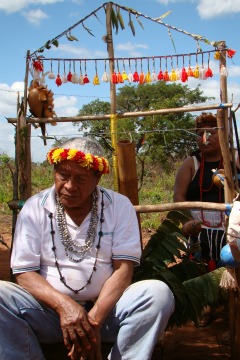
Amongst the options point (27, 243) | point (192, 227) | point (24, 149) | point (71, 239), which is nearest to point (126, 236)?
point (71, 239)

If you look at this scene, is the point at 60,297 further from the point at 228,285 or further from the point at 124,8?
the point at 124,8

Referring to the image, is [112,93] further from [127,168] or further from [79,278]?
[79,278]

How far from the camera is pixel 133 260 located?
8.61 ft

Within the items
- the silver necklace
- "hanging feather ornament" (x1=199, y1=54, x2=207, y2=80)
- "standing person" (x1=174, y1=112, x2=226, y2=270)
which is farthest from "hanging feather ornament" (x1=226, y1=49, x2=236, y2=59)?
the silver necklace

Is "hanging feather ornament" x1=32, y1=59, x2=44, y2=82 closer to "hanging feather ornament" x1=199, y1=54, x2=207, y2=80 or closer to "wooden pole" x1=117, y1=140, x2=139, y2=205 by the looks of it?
"wooden pole" x1=117, y1=140, x2=139, y2=205

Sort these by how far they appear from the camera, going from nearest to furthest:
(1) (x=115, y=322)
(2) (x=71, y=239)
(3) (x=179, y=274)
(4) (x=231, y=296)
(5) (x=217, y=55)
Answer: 1. (1) (x=115, y=322)
2. (2) (x=71, y=239)
3. (4) (x=231, y=296)
4. (5) (x=217, y=55)
5. (3) (x=179, y=274)

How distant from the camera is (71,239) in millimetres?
2621

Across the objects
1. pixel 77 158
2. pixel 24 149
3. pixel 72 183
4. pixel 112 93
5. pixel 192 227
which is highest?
pixel 112 93

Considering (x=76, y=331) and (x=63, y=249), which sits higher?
(x=63, y=249)

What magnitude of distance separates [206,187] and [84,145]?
62.2 inches

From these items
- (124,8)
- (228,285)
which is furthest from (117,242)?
(124,8)

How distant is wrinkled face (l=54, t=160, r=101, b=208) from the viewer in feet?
8.50

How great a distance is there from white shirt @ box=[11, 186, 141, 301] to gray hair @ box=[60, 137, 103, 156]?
0.33m

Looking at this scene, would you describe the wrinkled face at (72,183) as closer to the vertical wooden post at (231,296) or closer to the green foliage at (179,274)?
the green foliage at (179,274)
